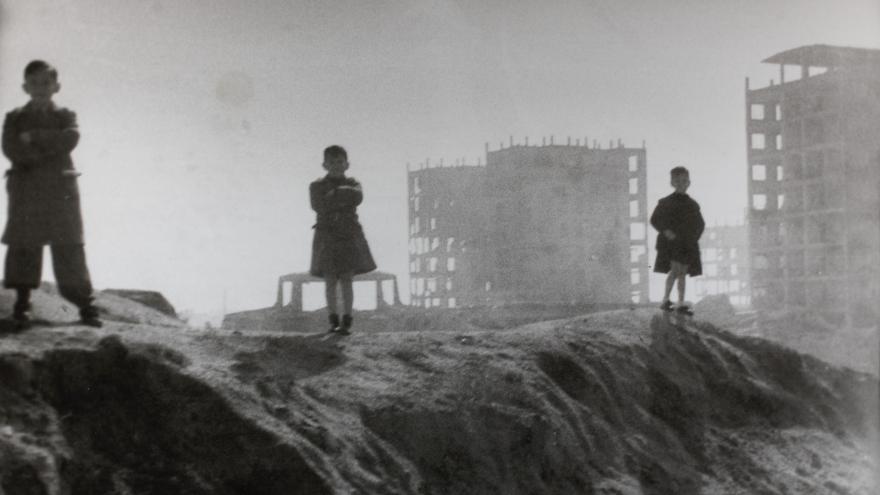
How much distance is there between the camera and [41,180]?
8055 millimetres

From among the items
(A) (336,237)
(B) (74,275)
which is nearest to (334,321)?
(A) (336,237)

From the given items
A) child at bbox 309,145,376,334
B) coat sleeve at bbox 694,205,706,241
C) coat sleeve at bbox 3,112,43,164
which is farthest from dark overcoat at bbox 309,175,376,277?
coat sleeve at bbox 694,205,706,241

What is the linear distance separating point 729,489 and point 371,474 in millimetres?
4435

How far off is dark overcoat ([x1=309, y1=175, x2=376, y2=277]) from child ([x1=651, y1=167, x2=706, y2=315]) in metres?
4.51

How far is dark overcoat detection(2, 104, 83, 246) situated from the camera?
799cm

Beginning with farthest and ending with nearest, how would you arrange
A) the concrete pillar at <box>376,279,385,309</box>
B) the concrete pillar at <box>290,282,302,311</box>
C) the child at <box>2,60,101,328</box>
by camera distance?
the concrete pillar at <box>376,279,385,309</box> < the concrete pillar at <box>290,282,302,311</box> < the child at <box>2,60,101,328</box>

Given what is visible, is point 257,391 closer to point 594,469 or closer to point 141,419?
point 141,419

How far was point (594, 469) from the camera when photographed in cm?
992

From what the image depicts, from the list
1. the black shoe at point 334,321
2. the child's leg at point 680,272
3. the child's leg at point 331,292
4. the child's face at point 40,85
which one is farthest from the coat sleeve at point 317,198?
the child's leg at point 680,272

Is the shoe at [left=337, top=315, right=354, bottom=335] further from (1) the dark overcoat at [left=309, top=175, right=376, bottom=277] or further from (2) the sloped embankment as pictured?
(2) the sloped embankment

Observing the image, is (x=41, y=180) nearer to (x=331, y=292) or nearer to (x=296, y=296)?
(x=331, y=292)

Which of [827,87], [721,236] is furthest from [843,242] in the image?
[721,236]

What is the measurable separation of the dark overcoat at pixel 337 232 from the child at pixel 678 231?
4507mm

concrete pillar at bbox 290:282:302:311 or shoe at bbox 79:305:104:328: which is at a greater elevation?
shoe at bbox 79:305:104:328
